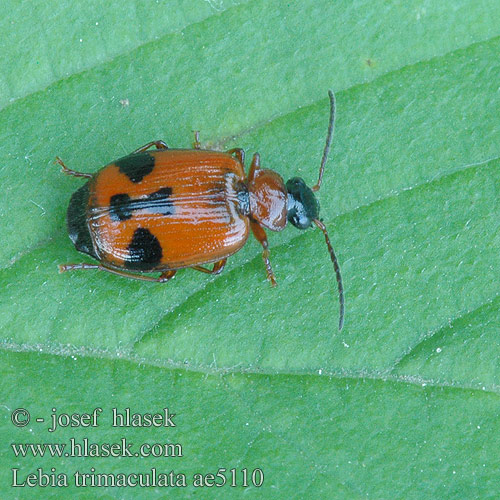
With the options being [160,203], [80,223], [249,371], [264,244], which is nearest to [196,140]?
[160,203]

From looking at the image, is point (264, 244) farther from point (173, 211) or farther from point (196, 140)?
point (196, 140)

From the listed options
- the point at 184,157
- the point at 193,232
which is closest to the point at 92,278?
the point at 193,232

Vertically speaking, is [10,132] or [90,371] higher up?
[10,132]

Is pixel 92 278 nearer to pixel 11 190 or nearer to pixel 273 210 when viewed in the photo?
pixel 11 190

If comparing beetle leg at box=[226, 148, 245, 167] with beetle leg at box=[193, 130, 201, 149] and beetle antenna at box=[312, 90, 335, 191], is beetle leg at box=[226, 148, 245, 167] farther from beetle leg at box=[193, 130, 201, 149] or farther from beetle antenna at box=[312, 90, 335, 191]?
beetle antenna at box=[312, 90, 335, 191]

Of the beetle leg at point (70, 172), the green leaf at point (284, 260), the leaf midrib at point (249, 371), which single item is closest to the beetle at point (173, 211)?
the beetle leg at point (70, 172)

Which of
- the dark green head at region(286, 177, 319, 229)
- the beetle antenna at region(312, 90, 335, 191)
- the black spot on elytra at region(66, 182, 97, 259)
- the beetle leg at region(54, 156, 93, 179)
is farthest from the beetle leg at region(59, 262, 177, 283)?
the beetle antenna at region(312, 90, 335, 191)

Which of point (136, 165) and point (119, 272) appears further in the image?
point (119, 272)
